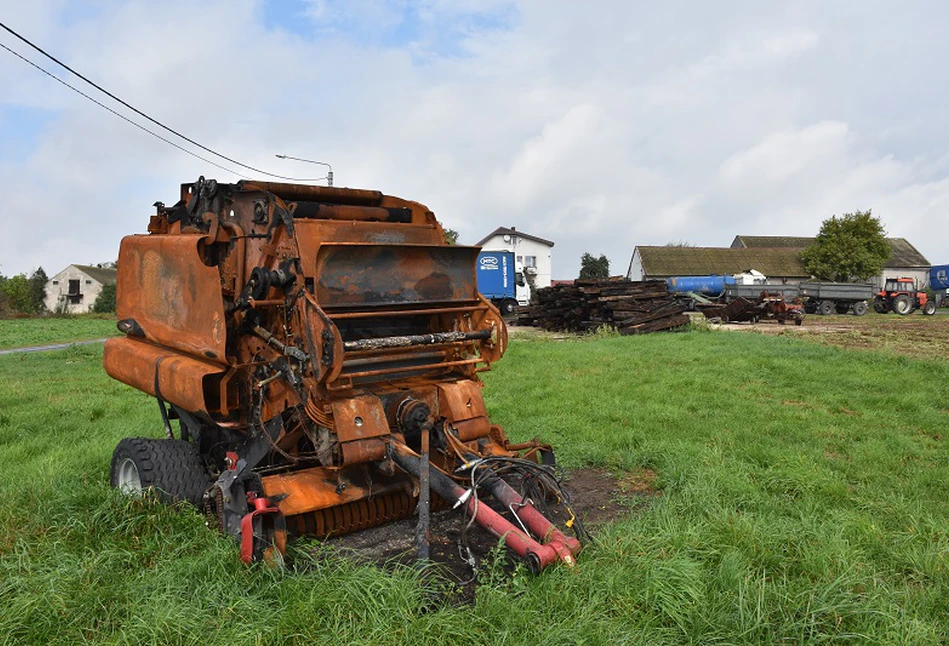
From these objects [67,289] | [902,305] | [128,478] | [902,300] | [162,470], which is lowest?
[128,478]

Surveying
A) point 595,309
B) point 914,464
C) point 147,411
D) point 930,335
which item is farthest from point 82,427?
point 930,335

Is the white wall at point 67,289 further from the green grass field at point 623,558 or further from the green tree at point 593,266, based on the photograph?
the green grass field at point 623,558

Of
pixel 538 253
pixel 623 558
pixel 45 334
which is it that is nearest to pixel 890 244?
pixel 538 253

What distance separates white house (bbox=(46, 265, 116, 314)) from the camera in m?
61.7

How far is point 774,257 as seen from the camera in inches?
2089

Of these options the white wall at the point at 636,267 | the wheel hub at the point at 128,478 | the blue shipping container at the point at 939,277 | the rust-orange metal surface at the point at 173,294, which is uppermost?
the white wall at the point at 636,267

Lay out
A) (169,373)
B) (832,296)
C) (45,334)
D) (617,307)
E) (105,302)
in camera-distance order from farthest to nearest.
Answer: (105,302)
(832,296)
(45,334)
(617,307)
(169,373)

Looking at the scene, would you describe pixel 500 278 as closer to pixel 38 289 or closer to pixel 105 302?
pixel 105 302

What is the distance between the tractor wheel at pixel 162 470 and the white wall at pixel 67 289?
64.0 metres

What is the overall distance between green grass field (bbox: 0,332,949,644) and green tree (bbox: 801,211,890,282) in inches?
1719

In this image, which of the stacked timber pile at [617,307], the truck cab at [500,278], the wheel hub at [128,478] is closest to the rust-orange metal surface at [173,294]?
the wheel hub at [128,478]

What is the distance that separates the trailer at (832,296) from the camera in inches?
1297

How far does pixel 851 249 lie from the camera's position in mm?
46500

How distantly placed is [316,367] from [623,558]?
2129mm
